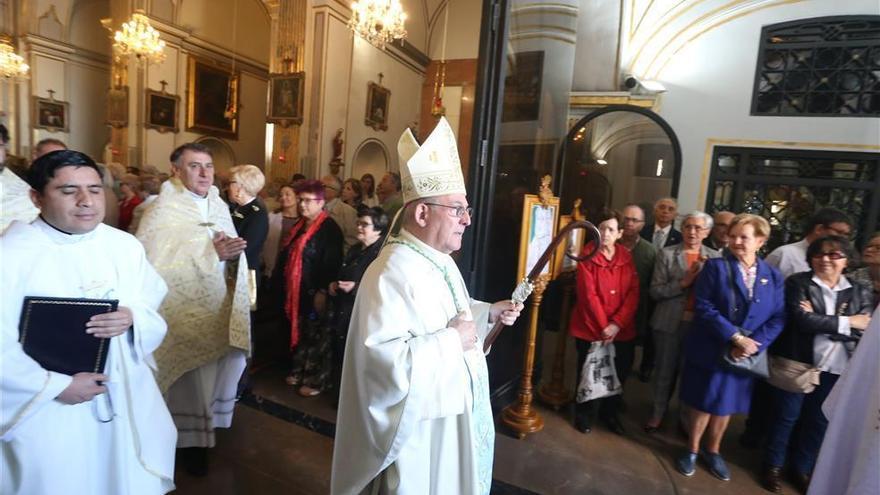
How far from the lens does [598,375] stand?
3.29 metres

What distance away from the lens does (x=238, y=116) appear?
11.9 meters

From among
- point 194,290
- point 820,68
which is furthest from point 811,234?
point 820,68

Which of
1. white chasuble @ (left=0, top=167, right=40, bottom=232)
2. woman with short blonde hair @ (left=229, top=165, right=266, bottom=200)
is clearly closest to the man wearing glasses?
woman with short blonde hair @ (left=229, top=165, right=266, bottom=200)

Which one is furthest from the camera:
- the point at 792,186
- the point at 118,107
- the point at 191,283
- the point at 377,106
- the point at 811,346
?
the point at 377,106

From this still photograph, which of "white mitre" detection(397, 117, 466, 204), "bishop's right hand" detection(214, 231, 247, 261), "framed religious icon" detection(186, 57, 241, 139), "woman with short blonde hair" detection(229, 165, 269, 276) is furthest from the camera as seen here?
"framed religious icon" detection(186, 57, 241, 139)

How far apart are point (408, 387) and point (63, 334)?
113cm

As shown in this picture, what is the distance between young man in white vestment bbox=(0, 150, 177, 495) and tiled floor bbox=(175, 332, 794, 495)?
967 millimetres

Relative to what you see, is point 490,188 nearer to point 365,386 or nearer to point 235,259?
point 235,259

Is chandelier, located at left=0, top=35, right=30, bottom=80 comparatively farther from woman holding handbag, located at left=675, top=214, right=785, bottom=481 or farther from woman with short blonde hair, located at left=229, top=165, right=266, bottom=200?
woman holding handbag, located at left=675, top=214, right=785, bottom=481

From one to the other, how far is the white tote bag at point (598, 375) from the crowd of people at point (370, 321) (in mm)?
118

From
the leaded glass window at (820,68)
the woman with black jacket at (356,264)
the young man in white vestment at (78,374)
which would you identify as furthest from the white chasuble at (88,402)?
the leaded glass window at (820,68)

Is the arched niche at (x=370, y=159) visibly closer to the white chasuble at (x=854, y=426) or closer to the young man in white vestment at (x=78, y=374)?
the young man in white vestment at (x=78, y=374)

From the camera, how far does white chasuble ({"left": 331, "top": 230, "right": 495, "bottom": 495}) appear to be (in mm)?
1354

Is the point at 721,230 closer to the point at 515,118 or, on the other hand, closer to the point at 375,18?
the point at 515,118
